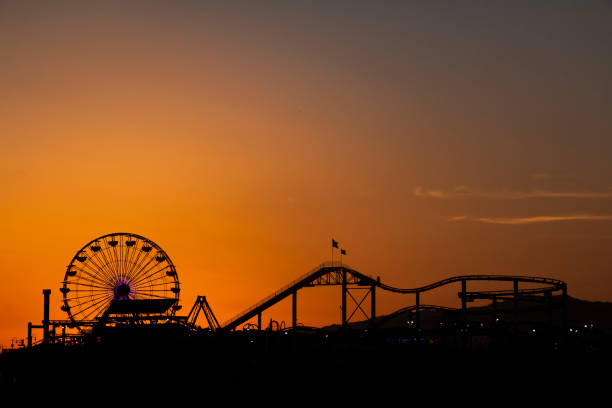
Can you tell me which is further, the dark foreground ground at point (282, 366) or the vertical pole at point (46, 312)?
the vertical pole at point (46, 312)

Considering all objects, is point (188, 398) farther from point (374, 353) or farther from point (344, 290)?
point (344, 290)

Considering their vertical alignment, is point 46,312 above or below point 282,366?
above

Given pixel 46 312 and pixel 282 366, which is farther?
pixel 46 312

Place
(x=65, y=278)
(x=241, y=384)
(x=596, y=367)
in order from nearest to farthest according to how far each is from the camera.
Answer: (x=241, y=384), (x=596, y=367), (x=65, y=278)

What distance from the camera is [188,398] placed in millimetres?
63938

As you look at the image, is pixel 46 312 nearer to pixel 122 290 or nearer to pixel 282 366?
pixel 122 290

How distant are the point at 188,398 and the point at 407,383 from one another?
19.7 m

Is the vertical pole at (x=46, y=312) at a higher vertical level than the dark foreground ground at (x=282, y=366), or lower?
higher

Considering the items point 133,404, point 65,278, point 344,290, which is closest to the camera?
point 133,404

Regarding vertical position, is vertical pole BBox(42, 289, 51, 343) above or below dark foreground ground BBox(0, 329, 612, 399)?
above

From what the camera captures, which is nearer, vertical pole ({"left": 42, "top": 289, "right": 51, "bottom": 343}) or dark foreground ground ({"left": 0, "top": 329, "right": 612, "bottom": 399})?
dark foreground ground ({"left": 0, "top": 329, "right": 612, "bottom": 399})

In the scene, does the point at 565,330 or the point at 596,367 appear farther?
the point at 565,330

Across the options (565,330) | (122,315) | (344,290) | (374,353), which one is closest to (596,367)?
(565,330)

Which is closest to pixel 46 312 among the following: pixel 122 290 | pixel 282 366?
pixel 122 290
